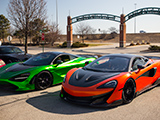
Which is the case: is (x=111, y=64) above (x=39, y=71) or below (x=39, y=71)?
above

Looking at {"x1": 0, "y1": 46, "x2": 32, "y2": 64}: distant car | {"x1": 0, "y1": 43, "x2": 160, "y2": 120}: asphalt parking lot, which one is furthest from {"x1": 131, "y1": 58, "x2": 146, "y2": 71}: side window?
{"x1": 0, "y1": 46, "x2": 32, "y2": 64}: distant car

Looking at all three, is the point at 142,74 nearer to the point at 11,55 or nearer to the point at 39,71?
the point at 39,71

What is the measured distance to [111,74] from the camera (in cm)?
476

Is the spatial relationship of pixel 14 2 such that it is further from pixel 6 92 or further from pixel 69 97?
pixel 69 97

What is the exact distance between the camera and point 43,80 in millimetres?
6168

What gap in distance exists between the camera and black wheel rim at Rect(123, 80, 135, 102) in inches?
183

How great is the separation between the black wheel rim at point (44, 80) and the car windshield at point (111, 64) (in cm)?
157

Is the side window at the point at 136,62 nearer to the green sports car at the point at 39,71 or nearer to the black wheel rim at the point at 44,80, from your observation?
the green sports car at the point at 39,71

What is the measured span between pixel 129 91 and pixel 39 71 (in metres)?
2.90

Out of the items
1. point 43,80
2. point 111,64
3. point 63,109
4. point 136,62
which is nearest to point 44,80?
point 43,80

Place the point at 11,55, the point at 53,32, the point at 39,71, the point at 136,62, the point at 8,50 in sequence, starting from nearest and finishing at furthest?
the point at 136,62, the point at 39,71, the point at 11,55, the point at 8,50, the point at 53,32

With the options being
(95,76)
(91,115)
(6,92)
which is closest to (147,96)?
(95,76)

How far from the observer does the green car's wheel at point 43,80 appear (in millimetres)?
5977

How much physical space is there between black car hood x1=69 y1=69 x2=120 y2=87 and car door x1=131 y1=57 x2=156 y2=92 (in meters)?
0.68
